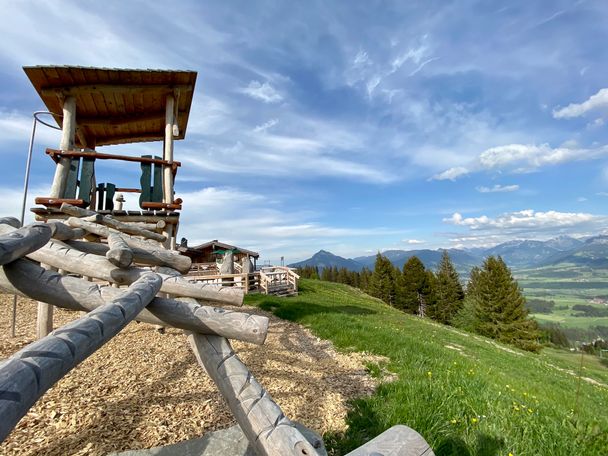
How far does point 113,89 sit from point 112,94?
187mm

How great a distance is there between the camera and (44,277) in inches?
106

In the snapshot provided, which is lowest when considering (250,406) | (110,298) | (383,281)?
(383,281)

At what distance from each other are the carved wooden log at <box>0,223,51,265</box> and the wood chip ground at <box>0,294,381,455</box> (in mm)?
2205

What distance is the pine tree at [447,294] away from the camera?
2239 inches

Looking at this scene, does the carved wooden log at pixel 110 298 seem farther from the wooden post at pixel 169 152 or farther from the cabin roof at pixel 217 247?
the cabin roof at pixel 217 247

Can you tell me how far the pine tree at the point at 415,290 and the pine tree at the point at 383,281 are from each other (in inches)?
110

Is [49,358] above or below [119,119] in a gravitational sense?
below

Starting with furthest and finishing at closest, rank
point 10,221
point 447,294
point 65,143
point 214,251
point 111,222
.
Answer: point 447,294 → point 214,251 → point 65,143 → point 111,222 → point 10,221

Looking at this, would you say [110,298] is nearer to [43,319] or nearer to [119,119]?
[43,319]

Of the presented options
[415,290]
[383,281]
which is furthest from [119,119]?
[383,281]

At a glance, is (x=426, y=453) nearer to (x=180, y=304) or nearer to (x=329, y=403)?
(x=180, y=304)

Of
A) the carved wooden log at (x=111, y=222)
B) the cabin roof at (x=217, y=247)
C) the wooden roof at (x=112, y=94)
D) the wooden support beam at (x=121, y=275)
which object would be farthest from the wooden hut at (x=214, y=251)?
the wooden support beam at (x=121, y=275)

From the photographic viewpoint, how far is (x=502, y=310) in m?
40.1

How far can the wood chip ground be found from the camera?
3.55 metres
